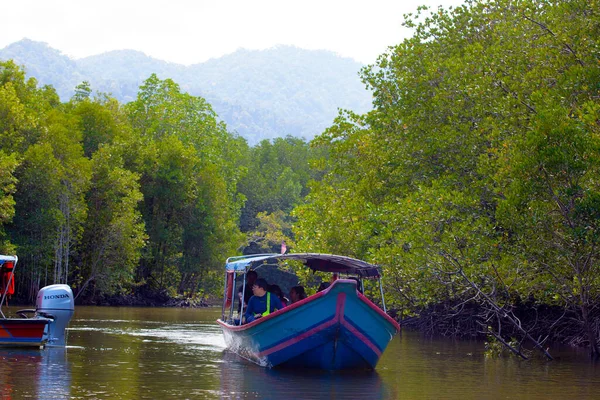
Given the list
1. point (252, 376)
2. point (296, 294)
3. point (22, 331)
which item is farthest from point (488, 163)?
point (22, 331)

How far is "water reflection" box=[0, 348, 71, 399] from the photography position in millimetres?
12148

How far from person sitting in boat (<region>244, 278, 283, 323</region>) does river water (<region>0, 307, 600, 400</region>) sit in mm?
1083

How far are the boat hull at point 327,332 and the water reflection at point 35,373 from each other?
3.57 metres

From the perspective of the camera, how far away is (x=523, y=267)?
18.4m

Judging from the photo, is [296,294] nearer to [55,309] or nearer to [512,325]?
[55,309]

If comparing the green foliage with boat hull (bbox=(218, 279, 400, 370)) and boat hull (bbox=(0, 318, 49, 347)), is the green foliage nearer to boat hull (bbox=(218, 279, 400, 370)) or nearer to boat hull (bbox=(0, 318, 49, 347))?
boat hull (bbox=(218, 279, 400, 370))

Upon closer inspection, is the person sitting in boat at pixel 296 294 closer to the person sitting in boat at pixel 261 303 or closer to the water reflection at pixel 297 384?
the person sitting in boat at pixel 261 303

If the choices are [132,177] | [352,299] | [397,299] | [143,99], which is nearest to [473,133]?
[397,299]

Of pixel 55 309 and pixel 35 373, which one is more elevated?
pixel 55 309

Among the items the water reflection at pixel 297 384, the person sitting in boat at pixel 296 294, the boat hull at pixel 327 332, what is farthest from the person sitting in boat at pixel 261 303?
the water reflection at pixel 297 384

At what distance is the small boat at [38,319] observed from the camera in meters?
18.2

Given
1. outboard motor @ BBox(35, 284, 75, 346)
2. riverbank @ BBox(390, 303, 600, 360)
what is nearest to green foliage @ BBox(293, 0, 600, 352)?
riverbank @ BBox(390, 303, 600, 360)

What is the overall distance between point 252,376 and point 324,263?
4823mm

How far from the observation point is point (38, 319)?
18.2 metres
